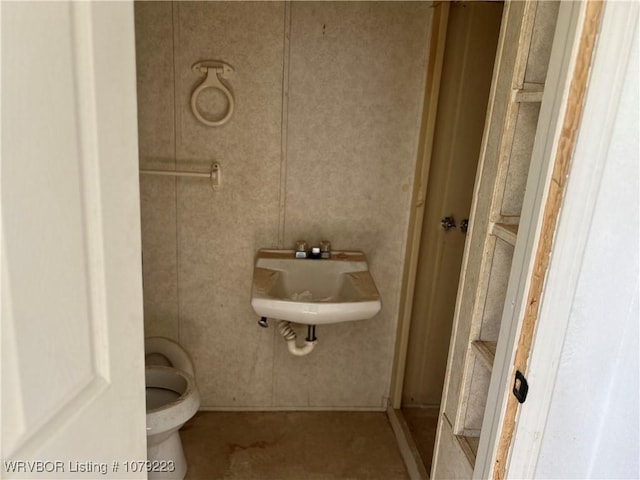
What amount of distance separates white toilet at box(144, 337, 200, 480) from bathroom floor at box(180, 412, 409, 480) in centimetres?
16

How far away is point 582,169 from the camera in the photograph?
0.77 meters

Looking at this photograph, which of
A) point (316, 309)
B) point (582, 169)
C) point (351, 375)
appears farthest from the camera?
point (351, 375)

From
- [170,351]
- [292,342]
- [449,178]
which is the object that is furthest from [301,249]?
[170,351]

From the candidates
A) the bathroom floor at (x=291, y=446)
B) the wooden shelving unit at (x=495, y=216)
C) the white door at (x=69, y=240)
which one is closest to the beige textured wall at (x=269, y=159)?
Result: the bathroom floor at (x=291, y=446)

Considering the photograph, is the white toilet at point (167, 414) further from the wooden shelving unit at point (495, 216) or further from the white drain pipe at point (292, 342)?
the wooden shelving unit at point (495, 216)

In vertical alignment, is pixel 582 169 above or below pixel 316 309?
above

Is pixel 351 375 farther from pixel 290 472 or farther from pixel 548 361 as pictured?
pixel 548 361

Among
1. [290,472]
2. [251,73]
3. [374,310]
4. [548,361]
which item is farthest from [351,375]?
[548,361]

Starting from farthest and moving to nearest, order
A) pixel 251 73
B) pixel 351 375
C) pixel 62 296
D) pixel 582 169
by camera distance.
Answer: pixel 351 375
pixel 251 73
pixel 582 169
pixel 62 296

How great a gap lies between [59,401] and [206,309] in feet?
5.45

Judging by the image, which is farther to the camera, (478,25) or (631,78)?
(478,25)

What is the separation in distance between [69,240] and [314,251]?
1547mm

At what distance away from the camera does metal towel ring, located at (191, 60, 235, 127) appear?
1.99 metres

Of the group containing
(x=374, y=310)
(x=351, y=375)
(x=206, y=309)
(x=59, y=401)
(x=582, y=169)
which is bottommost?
(x=351, y=375)
